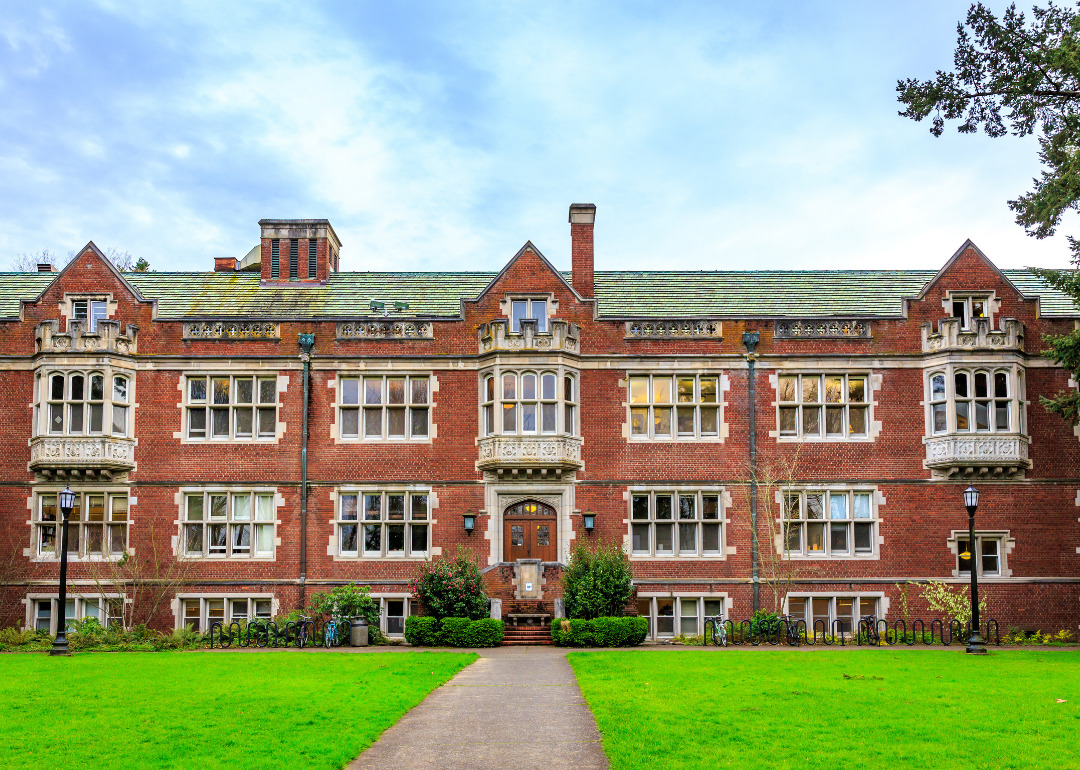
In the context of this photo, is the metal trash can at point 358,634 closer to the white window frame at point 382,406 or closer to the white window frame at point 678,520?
the white window frame at point 382,406

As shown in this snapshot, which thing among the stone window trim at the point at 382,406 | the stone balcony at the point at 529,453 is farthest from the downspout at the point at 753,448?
the stone window trim at the point at 382,406

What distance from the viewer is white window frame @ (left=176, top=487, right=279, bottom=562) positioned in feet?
95.2

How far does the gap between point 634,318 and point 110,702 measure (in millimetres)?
18565

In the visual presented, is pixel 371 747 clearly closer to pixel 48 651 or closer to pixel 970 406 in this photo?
pixel 48 651

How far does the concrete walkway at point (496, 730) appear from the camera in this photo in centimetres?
1097

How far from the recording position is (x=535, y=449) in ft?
93.5

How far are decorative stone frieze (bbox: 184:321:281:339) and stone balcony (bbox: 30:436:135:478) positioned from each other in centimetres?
363

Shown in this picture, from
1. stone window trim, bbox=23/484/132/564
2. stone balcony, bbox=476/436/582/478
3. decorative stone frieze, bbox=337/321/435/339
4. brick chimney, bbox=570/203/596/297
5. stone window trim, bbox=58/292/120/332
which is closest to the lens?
stone balcony, bbox=476/436/582/478

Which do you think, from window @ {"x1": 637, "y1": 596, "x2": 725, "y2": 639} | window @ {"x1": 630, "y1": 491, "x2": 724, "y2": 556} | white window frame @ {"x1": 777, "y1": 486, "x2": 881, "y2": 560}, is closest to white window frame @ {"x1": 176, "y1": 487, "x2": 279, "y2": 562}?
window @ {"x1": 630, "y1": 491, "x2": 724, "y2": 556}

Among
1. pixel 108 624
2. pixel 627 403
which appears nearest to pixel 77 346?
pixel 108 624

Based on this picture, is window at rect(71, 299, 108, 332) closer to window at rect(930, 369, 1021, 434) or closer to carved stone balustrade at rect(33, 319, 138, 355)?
carved stone balustrade at rect(33, 319, 138, 355)

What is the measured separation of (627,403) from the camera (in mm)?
29562

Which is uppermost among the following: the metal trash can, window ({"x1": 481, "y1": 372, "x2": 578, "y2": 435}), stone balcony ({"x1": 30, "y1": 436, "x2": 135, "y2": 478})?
window ({"x1": 481, "y1": 372, "x2": 578, "y2": 435})

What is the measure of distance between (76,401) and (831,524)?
20.7 metres
